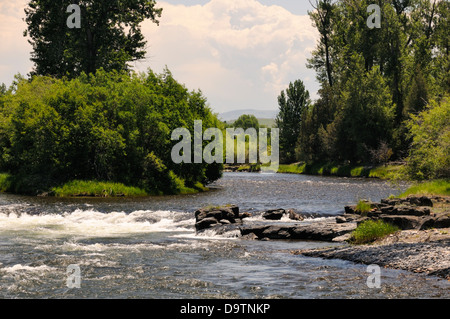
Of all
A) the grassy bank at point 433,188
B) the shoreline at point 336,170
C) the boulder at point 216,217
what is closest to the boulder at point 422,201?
the grassy bank at point 433,188

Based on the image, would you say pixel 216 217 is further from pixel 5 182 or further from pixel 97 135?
pixel 5 182

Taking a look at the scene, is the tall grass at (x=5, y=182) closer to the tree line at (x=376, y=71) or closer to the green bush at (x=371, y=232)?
the green bush at (x=371, y=232)

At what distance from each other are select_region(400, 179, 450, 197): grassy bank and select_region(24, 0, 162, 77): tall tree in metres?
40.9

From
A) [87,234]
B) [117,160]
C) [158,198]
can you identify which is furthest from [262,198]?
[87,234]

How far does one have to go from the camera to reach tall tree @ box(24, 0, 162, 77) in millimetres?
61594

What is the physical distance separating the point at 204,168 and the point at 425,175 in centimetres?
2549

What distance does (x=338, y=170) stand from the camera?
86.8 m

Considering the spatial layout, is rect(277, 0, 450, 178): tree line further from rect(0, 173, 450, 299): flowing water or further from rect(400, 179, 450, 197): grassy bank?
rect(0, 173, 450, 299): flowing water

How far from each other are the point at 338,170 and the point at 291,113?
46442 mm

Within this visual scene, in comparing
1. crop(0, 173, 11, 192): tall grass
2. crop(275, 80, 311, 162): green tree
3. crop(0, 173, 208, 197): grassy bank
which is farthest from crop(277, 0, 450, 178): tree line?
crop(0, 173, 11, 192): tall grass

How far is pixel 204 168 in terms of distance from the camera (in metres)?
55.9

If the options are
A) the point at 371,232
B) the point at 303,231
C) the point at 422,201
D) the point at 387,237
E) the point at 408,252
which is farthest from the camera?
the point at 422,201

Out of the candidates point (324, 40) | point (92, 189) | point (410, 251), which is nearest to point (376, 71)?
point (324, 40)
